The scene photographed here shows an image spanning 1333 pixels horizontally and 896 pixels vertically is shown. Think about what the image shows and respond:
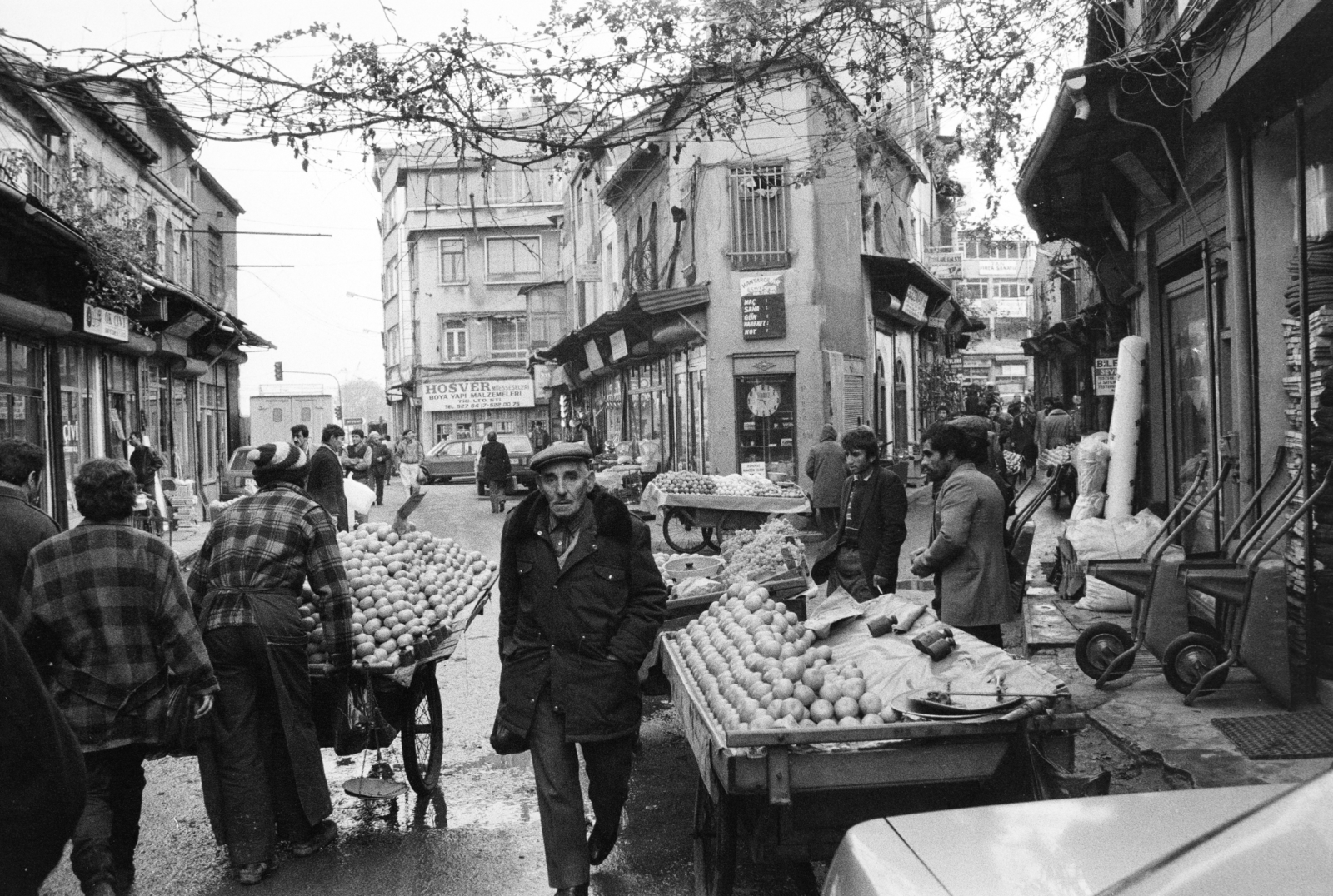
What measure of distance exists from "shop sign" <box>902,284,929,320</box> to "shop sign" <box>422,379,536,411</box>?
2832cm

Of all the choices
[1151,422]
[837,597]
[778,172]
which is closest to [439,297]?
[778,172]

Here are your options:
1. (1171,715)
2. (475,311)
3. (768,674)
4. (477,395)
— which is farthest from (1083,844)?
(475,311)

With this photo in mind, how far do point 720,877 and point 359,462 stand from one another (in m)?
17.9

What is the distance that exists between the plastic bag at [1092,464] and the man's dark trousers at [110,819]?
34.8ft

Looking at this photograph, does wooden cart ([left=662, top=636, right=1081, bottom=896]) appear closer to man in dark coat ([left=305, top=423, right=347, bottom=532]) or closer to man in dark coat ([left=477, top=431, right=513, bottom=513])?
man in dark coat ([left=305, top=423, right=347, bottom=532])

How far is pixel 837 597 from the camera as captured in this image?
612cm

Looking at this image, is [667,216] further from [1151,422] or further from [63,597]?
[63,597]

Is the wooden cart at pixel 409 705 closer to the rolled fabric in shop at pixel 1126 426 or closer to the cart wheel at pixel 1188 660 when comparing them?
the cart wheel at pixel 1188 660

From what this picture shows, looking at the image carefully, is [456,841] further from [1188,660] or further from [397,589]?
[1188,660]

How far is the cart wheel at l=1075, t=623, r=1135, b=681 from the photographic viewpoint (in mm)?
8297

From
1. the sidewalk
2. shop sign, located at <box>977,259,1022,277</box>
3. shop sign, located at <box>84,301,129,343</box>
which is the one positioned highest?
shop sign, located at <box>977,259,1022,277</box>

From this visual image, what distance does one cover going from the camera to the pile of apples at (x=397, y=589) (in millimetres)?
6027

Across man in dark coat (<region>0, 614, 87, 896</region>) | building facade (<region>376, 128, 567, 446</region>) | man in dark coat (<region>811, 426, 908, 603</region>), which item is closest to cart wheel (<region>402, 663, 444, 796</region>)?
man in dark coat (<region>811, 426, 908, 603</region>)

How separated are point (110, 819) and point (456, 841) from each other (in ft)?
4.99
